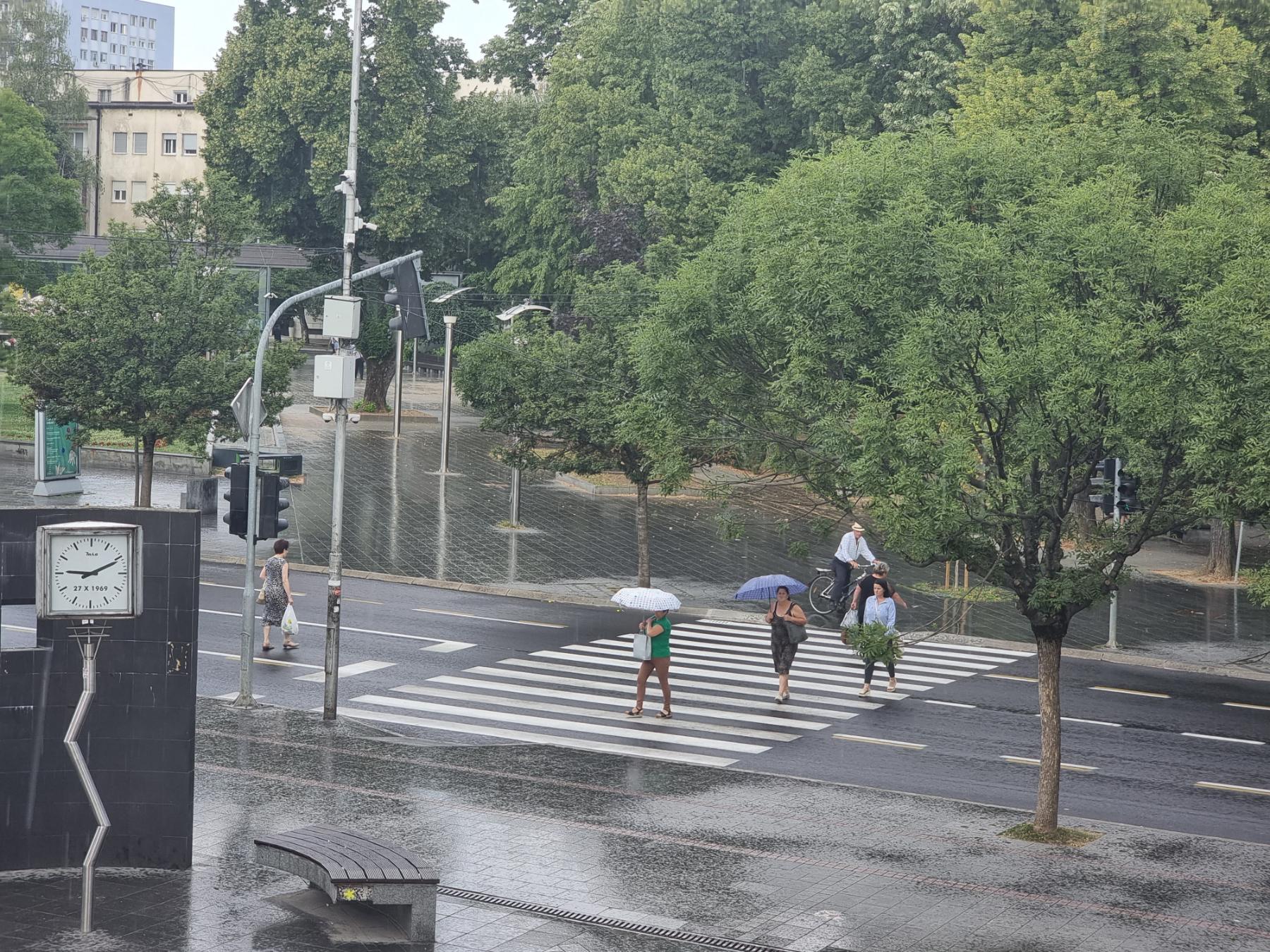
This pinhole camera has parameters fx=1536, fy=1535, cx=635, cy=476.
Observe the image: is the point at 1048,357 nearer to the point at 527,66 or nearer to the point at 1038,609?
the point at 1038,609

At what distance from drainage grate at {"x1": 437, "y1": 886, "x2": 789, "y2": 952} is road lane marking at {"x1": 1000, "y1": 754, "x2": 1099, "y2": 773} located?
8353 millimetres

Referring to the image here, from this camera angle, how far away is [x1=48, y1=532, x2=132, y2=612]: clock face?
1011cm

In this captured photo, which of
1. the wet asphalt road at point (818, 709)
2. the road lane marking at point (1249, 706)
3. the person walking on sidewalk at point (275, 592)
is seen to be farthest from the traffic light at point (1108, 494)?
the person walking on sidewalk at point (275, 592)

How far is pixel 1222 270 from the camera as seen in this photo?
1395 centimetres

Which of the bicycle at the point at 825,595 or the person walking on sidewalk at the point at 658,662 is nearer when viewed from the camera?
the person walking on sidewalk at the point at 658,662

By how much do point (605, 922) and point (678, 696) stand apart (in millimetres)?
10235

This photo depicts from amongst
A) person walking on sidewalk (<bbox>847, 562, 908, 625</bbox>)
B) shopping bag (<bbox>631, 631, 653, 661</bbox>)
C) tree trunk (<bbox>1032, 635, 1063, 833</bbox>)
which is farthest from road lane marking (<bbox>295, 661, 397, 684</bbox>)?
tree trunk (<bbox>1032, 635, 1063, 833</bbox>)

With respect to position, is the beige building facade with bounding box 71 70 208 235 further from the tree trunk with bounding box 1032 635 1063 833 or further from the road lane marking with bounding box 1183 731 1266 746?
the tree trunk with bounding box 1032 635 1063 833

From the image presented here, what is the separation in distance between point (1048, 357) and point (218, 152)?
4839 cm

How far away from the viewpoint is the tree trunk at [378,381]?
197 feet

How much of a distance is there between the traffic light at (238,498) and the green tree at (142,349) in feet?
43.1

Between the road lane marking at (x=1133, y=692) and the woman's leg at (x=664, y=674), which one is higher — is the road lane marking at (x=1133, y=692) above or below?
below

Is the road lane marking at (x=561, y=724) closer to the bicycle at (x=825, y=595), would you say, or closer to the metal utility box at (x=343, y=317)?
the metal utility box at (x=343, y=317)


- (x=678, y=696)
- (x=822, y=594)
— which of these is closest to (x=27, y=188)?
(x=822, y=594)
